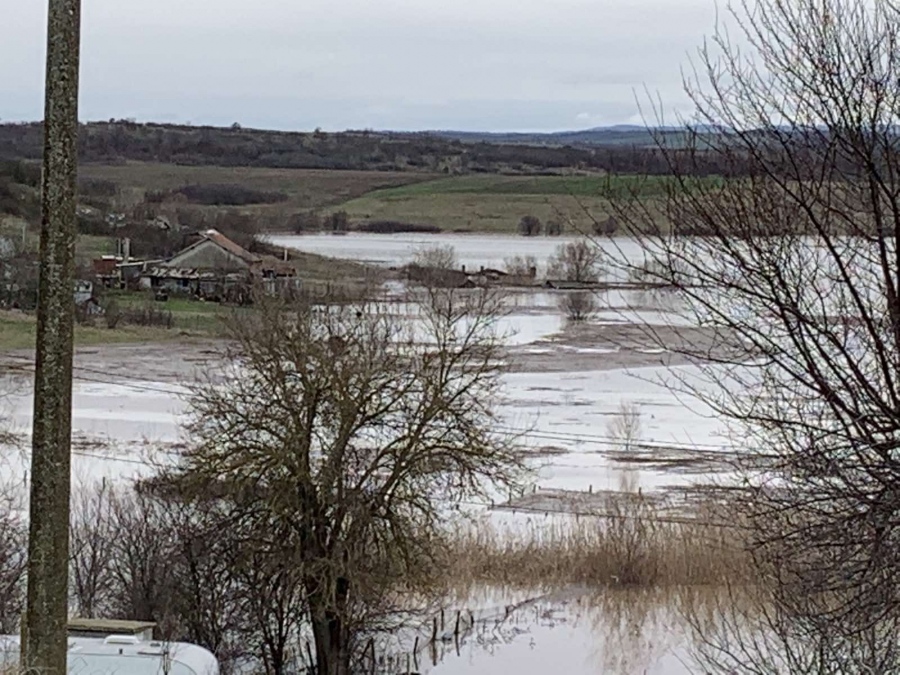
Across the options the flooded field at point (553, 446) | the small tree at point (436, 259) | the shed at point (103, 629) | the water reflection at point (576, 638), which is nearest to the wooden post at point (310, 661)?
the flooded field at point (553, 446)

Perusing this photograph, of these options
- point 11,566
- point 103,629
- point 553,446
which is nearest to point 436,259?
point 553,446

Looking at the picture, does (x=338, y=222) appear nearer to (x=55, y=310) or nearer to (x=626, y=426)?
(x=626, y=426)

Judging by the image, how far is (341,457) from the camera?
17.1 m

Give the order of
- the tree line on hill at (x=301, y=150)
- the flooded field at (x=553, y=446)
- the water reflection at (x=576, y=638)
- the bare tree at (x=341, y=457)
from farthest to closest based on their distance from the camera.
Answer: the tree line on hill at (x=301, y=150) → the flooded field at (x=553, y=446) → the water reflection at (x=576, y=638) → the bare tree at (x=341, y=457)

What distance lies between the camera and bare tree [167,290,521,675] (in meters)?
16.7

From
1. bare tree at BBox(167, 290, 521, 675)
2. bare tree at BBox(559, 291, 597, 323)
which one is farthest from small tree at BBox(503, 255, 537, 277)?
bare tree at BBox(167, 290, 521, 675)

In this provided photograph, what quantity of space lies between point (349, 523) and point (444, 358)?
2633 mm

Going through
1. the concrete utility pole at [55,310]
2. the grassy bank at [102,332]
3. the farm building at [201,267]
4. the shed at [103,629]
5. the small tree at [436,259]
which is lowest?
the grassy bank at [102,332]

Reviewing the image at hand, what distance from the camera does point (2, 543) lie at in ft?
52.1

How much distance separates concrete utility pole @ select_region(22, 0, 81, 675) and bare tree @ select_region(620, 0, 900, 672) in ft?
11.6

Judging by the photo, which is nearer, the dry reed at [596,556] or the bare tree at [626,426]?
the dry reed at [596,556]

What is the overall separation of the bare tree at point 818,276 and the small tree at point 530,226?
6456cm

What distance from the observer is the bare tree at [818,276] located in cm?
713

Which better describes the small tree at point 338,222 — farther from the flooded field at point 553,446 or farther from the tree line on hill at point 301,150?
the flooded field at point 553,446
